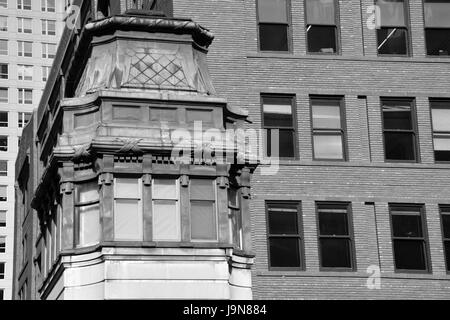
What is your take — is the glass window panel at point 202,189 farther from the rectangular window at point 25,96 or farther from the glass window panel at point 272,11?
the rectangular window at point 25,96

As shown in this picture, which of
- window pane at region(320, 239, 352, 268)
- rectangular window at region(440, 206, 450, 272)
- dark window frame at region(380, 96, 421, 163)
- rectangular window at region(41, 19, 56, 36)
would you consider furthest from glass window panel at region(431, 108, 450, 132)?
rectangular window at region(41, 19, 56, 36)

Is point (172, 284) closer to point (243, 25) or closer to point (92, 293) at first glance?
point (92, 293)

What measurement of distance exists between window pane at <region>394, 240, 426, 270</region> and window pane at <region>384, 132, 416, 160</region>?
8.75 feet

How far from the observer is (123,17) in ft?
90.7

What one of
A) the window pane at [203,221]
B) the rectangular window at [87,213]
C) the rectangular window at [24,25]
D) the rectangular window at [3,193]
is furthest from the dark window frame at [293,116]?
the rectangular window at [24,25]

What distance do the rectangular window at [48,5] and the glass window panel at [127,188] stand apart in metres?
86.3

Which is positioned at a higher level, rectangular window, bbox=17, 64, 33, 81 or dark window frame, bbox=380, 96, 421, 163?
rectangular window, bbox=17, 64, 33, 81

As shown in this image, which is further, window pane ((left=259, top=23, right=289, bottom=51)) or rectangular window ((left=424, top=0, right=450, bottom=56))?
rectangular window ((left=424, top=0, right=450, bottom=56))

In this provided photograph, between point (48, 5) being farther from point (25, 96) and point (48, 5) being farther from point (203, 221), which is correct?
point (203, 221)

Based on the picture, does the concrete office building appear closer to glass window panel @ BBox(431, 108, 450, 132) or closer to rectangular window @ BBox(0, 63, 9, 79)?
glass window panel @ BBox(431, 108, 450, 132)

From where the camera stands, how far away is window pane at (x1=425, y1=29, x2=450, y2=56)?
32219mm
